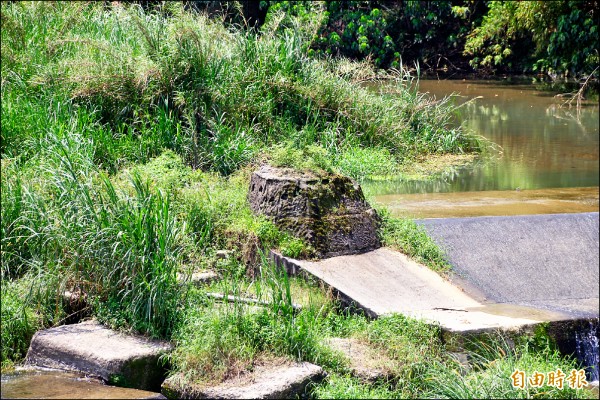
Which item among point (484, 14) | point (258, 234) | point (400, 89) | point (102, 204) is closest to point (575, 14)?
point (484, 14)

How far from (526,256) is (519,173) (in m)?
3.00

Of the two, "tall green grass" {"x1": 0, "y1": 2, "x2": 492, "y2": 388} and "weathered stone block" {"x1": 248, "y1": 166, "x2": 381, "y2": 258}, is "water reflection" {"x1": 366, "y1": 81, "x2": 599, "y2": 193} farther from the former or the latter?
"weathered stone block" {"x1": 248, "y1": 166, "x2": 381, "y2": 258}

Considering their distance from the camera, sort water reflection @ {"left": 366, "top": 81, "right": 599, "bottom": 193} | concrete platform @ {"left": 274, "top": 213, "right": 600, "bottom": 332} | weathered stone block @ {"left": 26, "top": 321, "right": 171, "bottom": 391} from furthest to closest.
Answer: water reflection @ {"left": 366, "top": 81, "right": 599, "bottom": 193}
concrete platform @ {"left": 274, "top": 213, "right": 600, "bottom": 332}
weathered stone block @ {"left": 26, "top": 321, "right": 171, "bottom": 391}

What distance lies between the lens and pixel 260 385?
500 centimetres

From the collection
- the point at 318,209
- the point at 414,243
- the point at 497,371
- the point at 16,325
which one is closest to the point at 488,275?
the point at 414,243

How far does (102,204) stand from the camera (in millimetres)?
6031

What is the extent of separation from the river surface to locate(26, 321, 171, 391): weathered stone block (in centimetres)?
349

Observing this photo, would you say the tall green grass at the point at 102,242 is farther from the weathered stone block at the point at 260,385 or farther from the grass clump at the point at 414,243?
the grass clump at the point at 414,243

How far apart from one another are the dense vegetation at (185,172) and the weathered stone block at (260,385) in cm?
10

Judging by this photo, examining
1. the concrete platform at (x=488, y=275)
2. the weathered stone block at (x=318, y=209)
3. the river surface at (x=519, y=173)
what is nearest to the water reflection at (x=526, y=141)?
the river surface at (x=519, y=173)

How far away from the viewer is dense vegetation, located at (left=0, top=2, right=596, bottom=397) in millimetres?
5547

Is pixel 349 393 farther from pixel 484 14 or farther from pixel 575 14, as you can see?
pixel 484 14

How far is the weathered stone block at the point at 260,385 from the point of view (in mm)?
4945

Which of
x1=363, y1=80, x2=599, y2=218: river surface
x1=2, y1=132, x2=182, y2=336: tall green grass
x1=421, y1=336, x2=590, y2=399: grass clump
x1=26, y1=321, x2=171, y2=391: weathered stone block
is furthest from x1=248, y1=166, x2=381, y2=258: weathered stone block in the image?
x1=26, y1=321, x2=171, y2=391: weathered stone block
